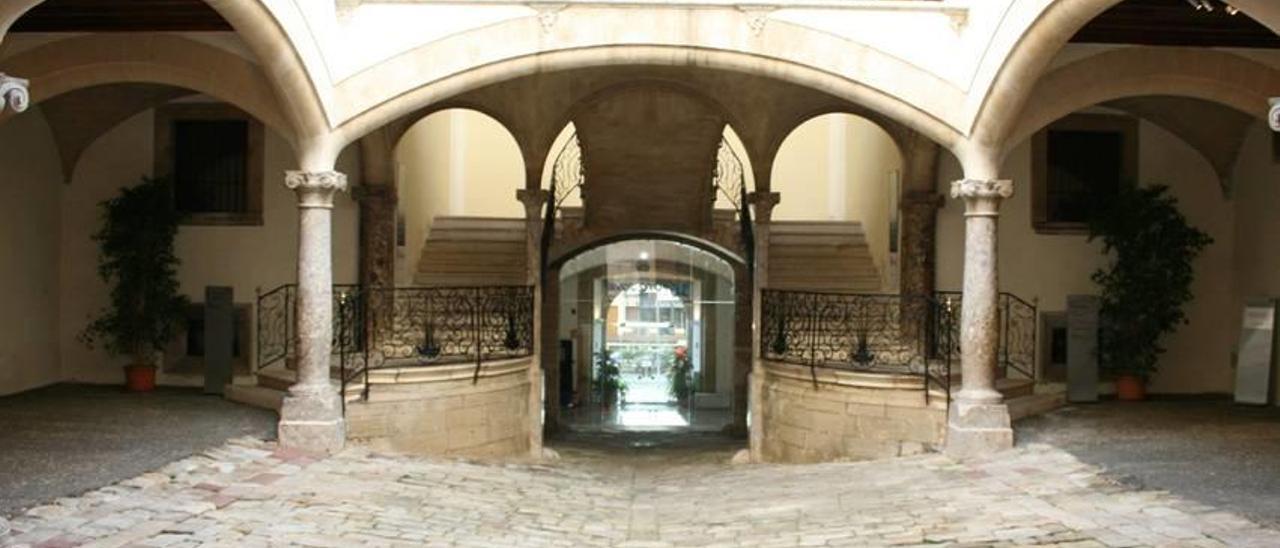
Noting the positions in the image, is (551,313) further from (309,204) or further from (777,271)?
(309,204)

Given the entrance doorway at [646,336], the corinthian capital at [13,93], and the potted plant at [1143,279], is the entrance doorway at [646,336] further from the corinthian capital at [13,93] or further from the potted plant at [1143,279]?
the corinthian capital at [13,93]

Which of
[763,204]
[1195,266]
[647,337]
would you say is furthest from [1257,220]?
[647,337]

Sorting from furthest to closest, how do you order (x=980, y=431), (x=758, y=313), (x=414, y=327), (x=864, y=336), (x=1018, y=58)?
(x=414, y=327), (x=758, y=313), (x=864, y=336), (x=980, y=431), (x=1018, y=58)

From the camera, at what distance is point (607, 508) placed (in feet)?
30.5

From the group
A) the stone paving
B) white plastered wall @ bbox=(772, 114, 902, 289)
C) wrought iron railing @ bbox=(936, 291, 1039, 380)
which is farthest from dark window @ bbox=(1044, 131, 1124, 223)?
the stone paving

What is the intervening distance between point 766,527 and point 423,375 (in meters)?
4.67

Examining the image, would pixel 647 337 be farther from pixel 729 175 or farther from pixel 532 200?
pixel 532 200

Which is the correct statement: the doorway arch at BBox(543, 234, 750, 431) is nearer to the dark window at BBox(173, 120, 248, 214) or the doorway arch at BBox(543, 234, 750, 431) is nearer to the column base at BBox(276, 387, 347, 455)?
the dark window at BBox(173, 120, 248, 214)

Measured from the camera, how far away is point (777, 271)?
1650 centimetres

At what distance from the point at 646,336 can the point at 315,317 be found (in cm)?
782

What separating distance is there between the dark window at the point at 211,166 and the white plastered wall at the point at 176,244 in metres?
0.29

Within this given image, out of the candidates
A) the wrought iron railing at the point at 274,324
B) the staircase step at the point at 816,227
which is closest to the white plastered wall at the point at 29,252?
the wrought iron railing at the point at 274,324

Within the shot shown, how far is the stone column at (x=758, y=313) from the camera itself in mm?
13422

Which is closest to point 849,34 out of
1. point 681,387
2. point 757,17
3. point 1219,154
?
point 757,17
